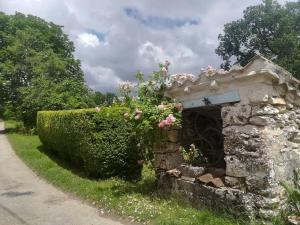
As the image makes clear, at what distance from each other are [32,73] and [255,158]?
22772 millimetres

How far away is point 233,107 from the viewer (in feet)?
19.2

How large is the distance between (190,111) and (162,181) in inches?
63.5

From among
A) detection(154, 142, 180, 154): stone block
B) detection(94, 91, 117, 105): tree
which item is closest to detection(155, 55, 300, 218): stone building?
detection(154, 142, 180, 154): stone block

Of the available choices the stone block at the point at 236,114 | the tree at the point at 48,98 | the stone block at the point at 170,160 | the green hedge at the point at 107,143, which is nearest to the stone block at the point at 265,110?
the stone block at the point at 236,114

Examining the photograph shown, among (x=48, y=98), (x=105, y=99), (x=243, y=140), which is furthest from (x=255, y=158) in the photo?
(x=48, y=98)

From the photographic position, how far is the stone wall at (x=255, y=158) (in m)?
5.35

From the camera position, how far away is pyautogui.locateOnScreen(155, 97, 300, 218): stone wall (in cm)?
535

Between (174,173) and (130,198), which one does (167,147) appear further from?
(130,198)

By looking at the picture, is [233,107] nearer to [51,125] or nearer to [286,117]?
[286,117]

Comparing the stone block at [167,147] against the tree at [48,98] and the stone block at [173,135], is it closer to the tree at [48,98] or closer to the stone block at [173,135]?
the stone block at [173,135]

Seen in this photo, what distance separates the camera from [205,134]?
23.7 ft

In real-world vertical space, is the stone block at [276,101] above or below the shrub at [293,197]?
above

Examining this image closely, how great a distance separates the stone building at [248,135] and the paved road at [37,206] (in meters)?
1.90

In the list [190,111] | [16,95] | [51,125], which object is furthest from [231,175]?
[16,95]
